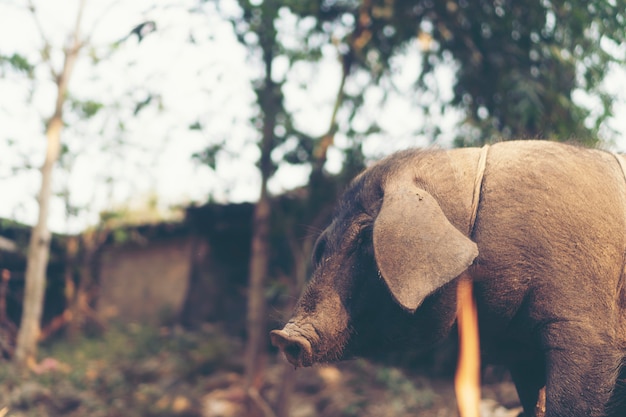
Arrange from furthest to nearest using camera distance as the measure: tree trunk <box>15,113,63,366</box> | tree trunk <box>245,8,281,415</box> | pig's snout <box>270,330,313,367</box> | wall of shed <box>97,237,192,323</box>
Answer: wall of shed <box>97,237,192,323</box>, tree trunk <box>15,113,63,366</box>, tree trunk <box>245,8,281,415</box>, pig's snout <box>270,330,313,367</box>

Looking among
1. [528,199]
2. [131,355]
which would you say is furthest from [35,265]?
[528,199]

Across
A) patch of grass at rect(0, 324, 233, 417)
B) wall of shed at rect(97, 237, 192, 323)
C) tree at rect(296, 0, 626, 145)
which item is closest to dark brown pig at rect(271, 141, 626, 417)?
tree at rect(296, 0, 626, 145)

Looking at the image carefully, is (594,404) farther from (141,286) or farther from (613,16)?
(141,286)

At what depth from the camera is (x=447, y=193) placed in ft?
8.31

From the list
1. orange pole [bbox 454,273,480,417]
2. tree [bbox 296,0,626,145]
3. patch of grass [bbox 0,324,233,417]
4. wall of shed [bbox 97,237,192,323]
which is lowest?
patch of grass [bbox 0,324,233,417]

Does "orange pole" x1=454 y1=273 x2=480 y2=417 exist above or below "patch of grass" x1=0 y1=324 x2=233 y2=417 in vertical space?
above

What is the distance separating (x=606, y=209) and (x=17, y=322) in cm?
1168

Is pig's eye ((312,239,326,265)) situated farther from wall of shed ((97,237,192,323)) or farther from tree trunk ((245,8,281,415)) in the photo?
wall of shed ((97,237,192,323))

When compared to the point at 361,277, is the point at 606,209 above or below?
above

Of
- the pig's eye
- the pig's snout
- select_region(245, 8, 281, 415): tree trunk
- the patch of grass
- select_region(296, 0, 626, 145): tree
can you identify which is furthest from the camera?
the patch of grass

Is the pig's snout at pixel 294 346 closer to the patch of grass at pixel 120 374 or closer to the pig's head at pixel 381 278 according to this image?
the pig's head at pixel 381 278

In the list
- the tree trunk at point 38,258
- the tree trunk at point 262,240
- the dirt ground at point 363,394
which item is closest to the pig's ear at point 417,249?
the tree trunk at point 262,240

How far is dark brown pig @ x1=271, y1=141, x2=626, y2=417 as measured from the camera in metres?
2.23

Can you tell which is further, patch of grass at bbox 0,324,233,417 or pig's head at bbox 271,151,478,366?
patch of grass at bbox 0,324,233,417
